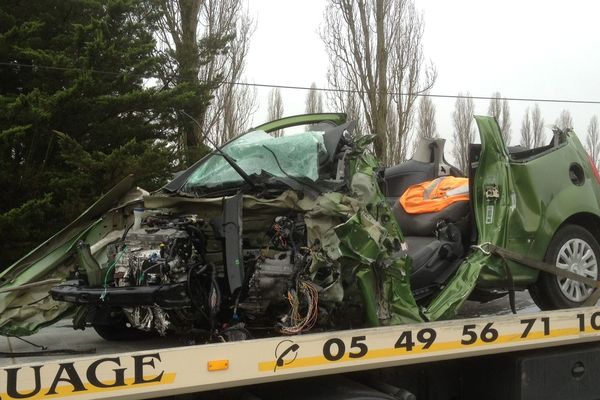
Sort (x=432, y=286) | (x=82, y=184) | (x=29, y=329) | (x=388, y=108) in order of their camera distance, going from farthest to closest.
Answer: (x=388, y=108) < (x=82, y=184) < (x=432, y=286) < (x=29, y=329)

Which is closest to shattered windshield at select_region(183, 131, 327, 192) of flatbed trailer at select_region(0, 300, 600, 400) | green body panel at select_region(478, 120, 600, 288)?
flatbed trailer at select_region(0, 300, 600, 400)

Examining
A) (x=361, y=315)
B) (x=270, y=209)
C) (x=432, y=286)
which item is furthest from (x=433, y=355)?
(x=270, y=209)

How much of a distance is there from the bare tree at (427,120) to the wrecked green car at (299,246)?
1942 cm

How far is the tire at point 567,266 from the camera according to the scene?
13.9 ft

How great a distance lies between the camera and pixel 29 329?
11.1 ft

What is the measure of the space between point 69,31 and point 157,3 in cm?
282

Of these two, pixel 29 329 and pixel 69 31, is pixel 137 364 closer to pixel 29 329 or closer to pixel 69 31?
pixel 29 329

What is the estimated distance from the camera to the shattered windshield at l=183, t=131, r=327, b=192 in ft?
11.7

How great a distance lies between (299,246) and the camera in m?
3.28

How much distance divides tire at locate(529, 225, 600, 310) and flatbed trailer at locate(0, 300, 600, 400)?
37cm

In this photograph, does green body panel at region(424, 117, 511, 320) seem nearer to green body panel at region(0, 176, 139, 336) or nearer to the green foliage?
green body panel at region(0, 176, 139, 336)

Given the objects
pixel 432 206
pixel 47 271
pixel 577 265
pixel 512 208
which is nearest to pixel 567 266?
pixel 577 265

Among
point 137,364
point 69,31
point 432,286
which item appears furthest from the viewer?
point 69,31

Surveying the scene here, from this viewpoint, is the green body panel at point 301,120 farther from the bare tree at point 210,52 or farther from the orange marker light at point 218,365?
the bare tree at point 210,52
